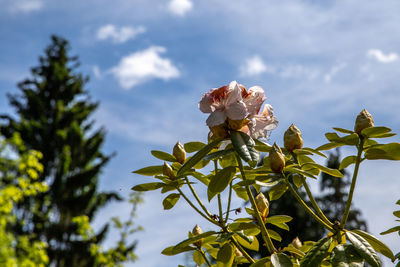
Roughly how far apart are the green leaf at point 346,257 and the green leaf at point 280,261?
9 cm

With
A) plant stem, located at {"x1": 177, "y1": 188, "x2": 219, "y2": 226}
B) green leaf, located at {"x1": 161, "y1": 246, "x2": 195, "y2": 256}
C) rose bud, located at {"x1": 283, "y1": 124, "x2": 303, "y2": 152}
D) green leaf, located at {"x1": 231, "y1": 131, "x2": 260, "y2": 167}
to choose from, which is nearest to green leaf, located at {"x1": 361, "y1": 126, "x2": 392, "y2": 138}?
rose bud, located at {"x1": 283, "y1": 124, "x2": 303, "y2": 152}

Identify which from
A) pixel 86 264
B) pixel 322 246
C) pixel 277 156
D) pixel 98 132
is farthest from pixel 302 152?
pixel 98 132

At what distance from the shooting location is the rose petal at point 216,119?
854mm

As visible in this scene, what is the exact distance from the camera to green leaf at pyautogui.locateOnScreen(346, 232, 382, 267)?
735 mm

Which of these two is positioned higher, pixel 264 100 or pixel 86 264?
pixel 86 264

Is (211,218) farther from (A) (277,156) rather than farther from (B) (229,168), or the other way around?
(A) (277,156)

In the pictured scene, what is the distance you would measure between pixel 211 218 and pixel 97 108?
13.5 metres

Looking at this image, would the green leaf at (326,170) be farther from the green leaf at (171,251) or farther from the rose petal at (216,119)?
the green leaf at (171,251)

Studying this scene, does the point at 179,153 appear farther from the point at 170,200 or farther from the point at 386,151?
the point at 386,151

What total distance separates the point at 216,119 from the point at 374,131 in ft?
1.12

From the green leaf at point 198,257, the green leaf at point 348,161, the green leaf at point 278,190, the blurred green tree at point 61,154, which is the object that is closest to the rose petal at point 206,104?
the green leaf at point 278,190

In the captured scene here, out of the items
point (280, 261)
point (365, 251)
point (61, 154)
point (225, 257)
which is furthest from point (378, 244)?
point (61, 154)

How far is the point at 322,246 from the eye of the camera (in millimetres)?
774

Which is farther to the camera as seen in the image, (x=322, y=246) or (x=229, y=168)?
(x=229, y=168)
